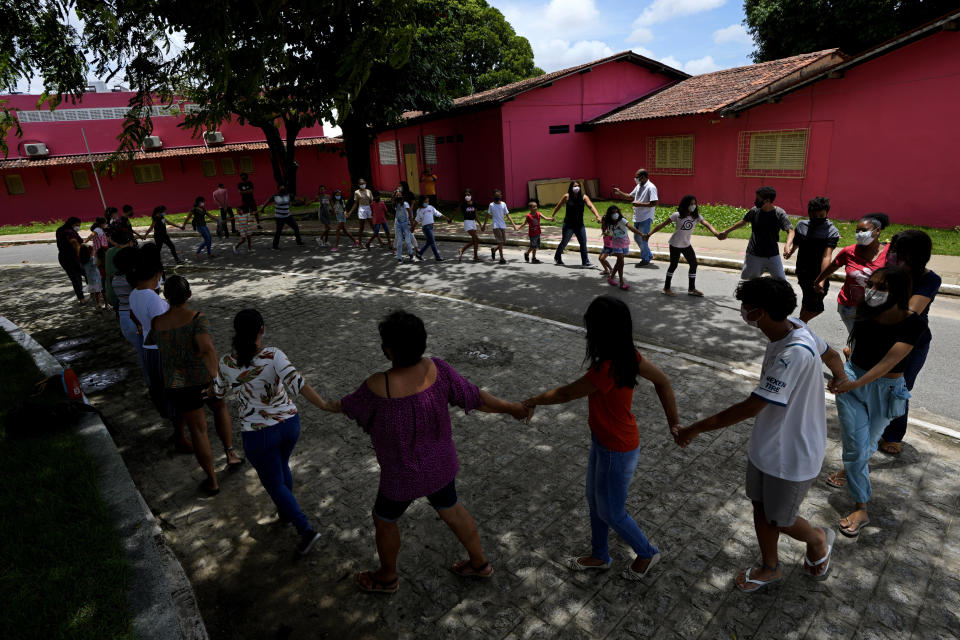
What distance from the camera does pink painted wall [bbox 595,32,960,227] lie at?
13484mm

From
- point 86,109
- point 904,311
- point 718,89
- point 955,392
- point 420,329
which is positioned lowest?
point 955,392

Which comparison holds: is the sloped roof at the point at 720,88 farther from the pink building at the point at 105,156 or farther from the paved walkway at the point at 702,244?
the pink building at the point at 105,156

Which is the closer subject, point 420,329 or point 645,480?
point 420,329

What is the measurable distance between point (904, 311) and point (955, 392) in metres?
3.24

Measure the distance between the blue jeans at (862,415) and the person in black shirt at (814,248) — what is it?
2.98m

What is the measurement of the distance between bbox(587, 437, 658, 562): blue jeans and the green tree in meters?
28.4

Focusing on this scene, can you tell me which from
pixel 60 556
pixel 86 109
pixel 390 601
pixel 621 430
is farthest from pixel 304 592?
pixel 86 109

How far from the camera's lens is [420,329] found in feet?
9.28

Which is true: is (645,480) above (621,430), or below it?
below

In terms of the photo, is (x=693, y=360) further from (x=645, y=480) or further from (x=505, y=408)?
(x=505, y=408)

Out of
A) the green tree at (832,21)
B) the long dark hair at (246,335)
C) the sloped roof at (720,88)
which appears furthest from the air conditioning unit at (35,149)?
the green tree at (832,21)

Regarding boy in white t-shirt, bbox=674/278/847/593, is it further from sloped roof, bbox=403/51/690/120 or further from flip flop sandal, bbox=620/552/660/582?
sloped roof, bbox=403/51/690/120

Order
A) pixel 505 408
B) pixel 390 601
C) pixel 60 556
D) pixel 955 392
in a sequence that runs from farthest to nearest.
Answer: pixel 955 392 < pixel 60 556 < pixel 390 601 < pixel 505 408

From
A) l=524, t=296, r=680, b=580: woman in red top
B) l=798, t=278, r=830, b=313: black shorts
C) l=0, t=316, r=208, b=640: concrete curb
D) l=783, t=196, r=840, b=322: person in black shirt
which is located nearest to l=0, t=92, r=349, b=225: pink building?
l=783, t=196, r=840, b=322: person in black shirt
